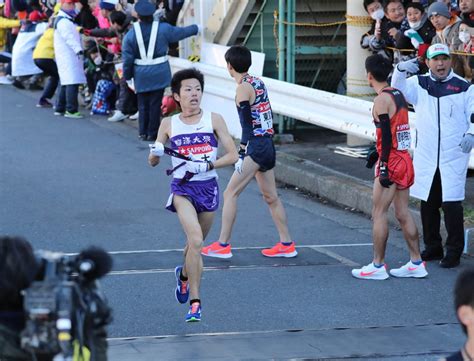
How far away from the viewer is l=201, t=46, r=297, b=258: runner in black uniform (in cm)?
889

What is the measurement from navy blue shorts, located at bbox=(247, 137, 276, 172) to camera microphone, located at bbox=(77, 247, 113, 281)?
15.9 ft

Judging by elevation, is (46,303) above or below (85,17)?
above

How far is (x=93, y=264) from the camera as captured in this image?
13.8 feet


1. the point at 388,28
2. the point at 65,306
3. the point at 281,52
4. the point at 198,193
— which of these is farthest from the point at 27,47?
the point at 65,306

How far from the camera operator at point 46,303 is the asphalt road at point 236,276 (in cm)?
223

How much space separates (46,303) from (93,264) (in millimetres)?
302

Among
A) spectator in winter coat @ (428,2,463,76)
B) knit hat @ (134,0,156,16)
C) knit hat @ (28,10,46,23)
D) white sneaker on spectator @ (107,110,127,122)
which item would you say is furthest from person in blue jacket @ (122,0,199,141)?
knit hat @ (28,10,46,23)

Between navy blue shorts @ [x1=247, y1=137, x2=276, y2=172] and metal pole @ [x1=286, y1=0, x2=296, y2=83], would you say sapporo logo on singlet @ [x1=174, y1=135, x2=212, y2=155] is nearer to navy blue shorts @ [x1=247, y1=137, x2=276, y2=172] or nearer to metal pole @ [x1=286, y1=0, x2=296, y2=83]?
navy blue shorts @ [x1=247, y1=137, x2=276, y2=172]

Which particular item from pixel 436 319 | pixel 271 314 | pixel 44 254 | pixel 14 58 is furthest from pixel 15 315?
pixel 14 58

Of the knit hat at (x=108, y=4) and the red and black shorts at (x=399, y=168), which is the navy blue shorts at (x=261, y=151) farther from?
the knit hat at (x=108, y=4)

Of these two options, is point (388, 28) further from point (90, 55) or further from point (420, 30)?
point (90, 55)

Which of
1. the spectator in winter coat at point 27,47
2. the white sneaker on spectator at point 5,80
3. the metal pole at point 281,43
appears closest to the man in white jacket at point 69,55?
the spectator in winter coat at point 27,47

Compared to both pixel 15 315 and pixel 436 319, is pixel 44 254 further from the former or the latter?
pixel 436 319

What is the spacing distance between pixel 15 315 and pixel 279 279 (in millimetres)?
4397
